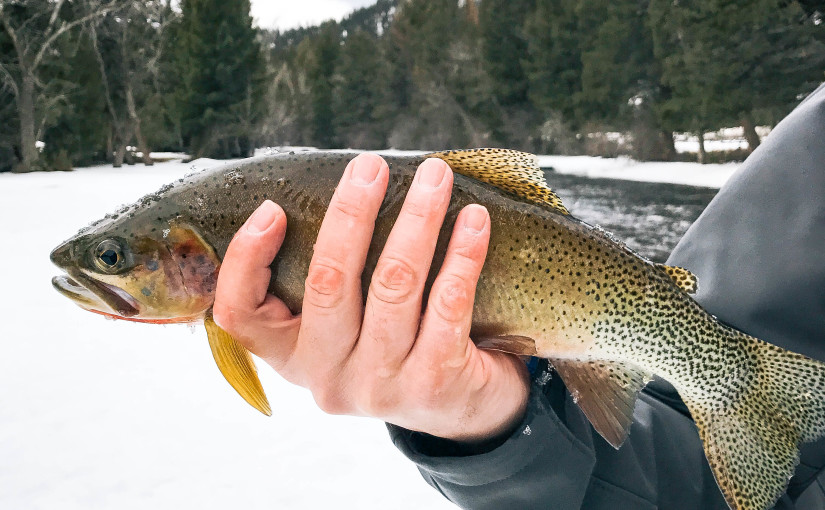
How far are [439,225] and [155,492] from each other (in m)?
2.78

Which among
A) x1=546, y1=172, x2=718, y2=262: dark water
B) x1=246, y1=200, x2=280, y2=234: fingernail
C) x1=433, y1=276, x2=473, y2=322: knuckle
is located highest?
x1=246, y1=200, x2=280, y2=234: fingernail

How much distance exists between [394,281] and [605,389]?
2.33 ft

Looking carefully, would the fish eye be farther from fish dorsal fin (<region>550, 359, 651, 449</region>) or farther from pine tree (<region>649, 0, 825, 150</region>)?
pine tree (<region>649, 0, 825, 150</region>)

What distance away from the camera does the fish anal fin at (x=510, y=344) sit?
169cm

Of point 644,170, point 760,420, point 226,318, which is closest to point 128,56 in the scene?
point 644,170

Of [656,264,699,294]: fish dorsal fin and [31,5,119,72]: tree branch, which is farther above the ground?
[31,5,119,72]: tree branch

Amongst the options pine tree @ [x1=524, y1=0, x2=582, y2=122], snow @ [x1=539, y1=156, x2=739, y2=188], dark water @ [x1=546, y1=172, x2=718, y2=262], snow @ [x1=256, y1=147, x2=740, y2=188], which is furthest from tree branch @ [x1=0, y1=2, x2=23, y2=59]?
pine tree @ [x1=524, y1=0, x2=582, y2=122]

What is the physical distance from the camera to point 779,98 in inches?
1072

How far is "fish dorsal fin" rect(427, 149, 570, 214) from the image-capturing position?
1.80 metres

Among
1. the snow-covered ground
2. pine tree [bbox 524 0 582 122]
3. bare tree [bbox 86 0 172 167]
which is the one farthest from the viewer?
pine tree [bbox 524 0 582 122]

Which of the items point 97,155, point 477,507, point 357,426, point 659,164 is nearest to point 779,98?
point 659,164

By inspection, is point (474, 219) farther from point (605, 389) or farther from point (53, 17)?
point (53, 17)

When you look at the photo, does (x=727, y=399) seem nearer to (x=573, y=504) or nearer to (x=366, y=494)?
(x=573, y=504)

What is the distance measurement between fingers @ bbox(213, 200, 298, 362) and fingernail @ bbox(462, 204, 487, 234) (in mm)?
482
